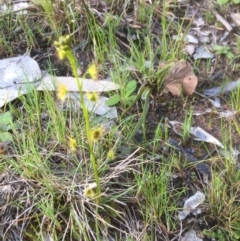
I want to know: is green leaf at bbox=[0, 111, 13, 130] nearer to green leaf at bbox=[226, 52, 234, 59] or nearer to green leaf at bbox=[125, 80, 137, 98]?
green leaf at bbox=[125, 80, 137, 98]

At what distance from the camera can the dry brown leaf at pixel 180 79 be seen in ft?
6.75

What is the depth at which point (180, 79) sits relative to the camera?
2059mm

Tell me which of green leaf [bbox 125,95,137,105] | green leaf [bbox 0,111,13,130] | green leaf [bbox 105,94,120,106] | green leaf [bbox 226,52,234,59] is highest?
green leaf [bbox 0,111,13,130]

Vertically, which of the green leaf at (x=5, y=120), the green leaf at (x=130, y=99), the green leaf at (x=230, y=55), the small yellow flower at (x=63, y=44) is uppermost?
the small yellow flower at (x=63, y=44)

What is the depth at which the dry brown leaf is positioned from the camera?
2057mm

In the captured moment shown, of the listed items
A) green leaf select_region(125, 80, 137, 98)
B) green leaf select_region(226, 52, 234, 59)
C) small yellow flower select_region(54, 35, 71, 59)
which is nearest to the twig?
green leaf select_region(226, 52, 234, 59)

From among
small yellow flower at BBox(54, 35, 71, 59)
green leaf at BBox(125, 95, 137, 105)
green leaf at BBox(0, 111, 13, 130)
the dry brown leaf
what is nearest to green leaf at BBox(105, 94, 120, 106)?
green leaf at BBox(125, 95, 137, 105)

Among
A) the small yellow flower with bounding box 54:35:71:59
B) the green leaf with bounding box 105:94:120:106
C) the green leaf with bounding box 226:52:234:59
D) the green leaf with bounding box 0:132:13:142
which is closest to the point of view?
the small yellow flower with bounding box 54:35:71:59

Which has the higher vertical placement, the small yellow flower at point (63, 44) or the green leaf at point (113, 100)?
the small yellow flower at point (63, 44)

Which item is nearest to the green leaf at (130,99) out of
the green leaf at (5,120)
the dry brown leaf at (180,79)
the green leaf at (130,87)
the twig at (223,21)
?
the green leaf at (130,87)

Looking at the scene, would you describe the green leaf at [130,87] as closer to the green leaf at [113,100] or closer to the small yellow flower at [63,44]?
the green leaf at [113,100]

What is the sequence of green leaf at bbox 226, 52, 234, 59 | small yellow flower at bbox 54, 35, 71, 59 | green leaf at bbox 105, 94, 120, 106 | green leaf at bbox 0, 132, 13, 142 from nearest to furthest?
small yellow flower at bbox 54, 35, 71, 59
green leaf at bbox 0, 132, 13, 142
green leaf at bbox 105, 94, 120, 106
green leaf at bbox 226, 52, 234, 59

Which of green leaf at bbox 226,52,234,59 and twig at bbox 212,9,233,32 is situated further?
twig at bbox 212,9,233,32

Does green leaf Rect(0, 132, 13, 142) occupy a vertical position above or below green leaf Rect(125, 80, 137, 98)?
below
